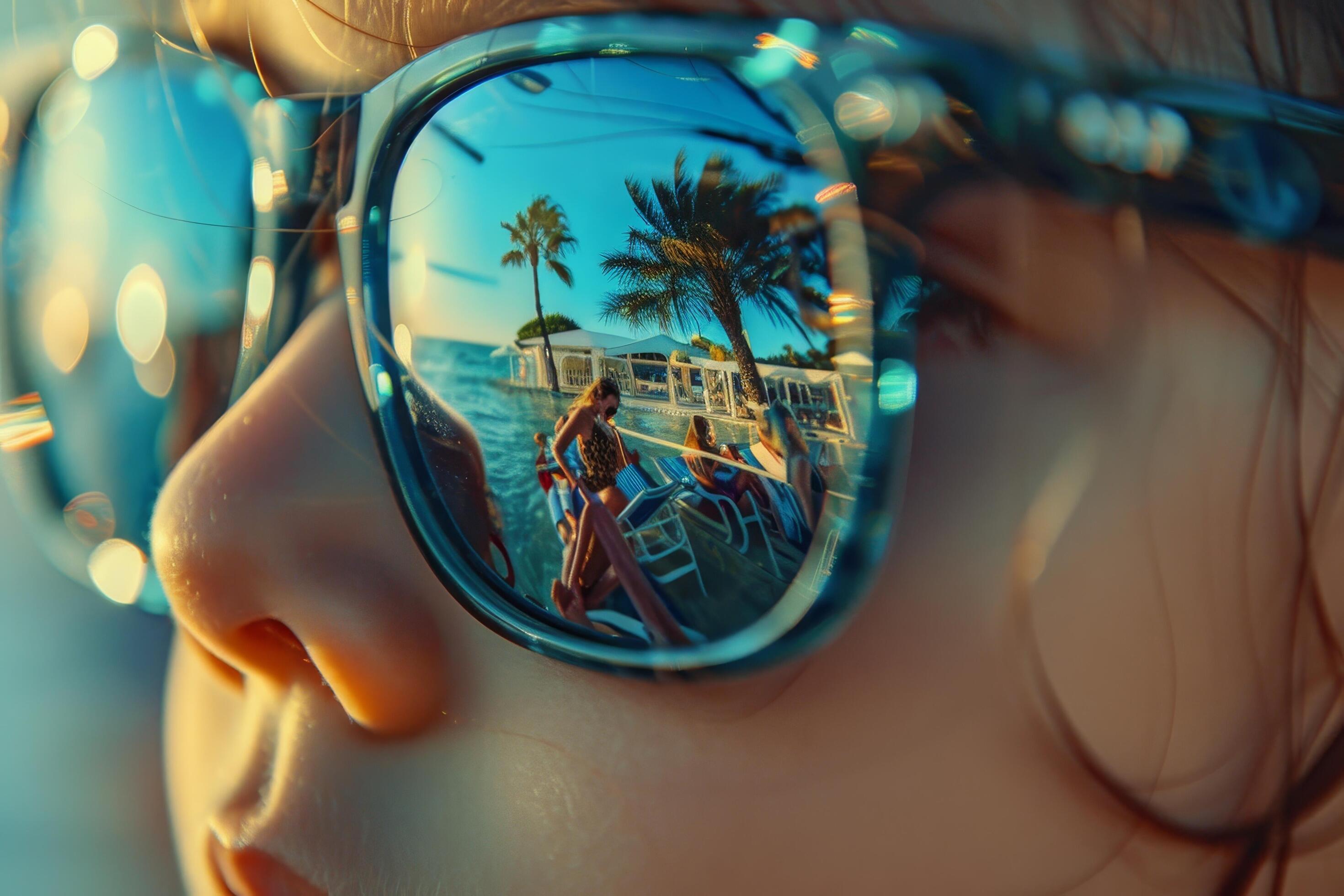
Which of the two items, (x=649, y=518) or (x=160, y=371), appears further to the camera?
(x=160, y=371)

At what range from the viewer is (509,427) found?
548 mm

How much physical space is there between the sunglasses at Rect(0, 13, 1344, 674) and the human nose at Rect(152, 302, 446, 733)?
0.03 metres

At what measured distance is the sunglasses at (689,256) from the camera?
0.46 meters

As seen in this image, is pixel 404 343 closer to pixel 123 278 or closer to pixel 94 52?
pixel 123 278

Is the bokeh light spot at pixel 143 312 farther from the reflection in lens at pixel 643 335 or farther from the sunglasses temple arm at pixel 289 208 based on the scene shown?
the reflection in lens at pixel 643 335

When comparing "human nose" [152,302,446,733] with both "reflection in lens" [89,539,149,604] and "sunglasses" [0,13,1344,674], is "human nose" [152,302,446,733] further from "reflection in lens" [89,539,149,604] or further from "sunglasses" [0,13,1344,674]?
"reflection in lens" [89,539,149,604]

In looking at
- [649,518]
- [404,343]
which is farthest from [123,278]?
[649,518]

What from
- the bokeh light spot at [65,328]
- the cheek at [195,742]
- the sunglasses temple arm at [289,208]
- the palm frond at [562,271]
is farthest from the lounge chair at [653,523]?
the bokeh light spot at [65,328]

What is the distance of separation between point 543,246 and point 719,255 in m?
0.12

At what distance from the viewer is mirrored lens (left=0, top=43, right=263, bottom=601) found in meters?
0.70

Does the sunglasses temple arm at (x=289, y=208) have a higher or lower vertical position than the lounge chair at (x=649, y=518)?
higher

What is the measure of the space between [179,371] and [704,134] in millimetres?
576

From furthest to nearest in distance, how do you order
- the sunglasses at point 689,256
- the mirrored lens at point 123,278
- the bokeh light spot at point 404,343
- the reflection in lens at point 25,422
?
the reflection in lens at point 25,422 < the mirrored lens at point 123,278 < the bokeh light spot at point 404,343 < the sunglasses at point 689,256

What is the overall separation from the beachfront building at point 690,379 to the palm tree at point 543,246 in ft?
0.05
